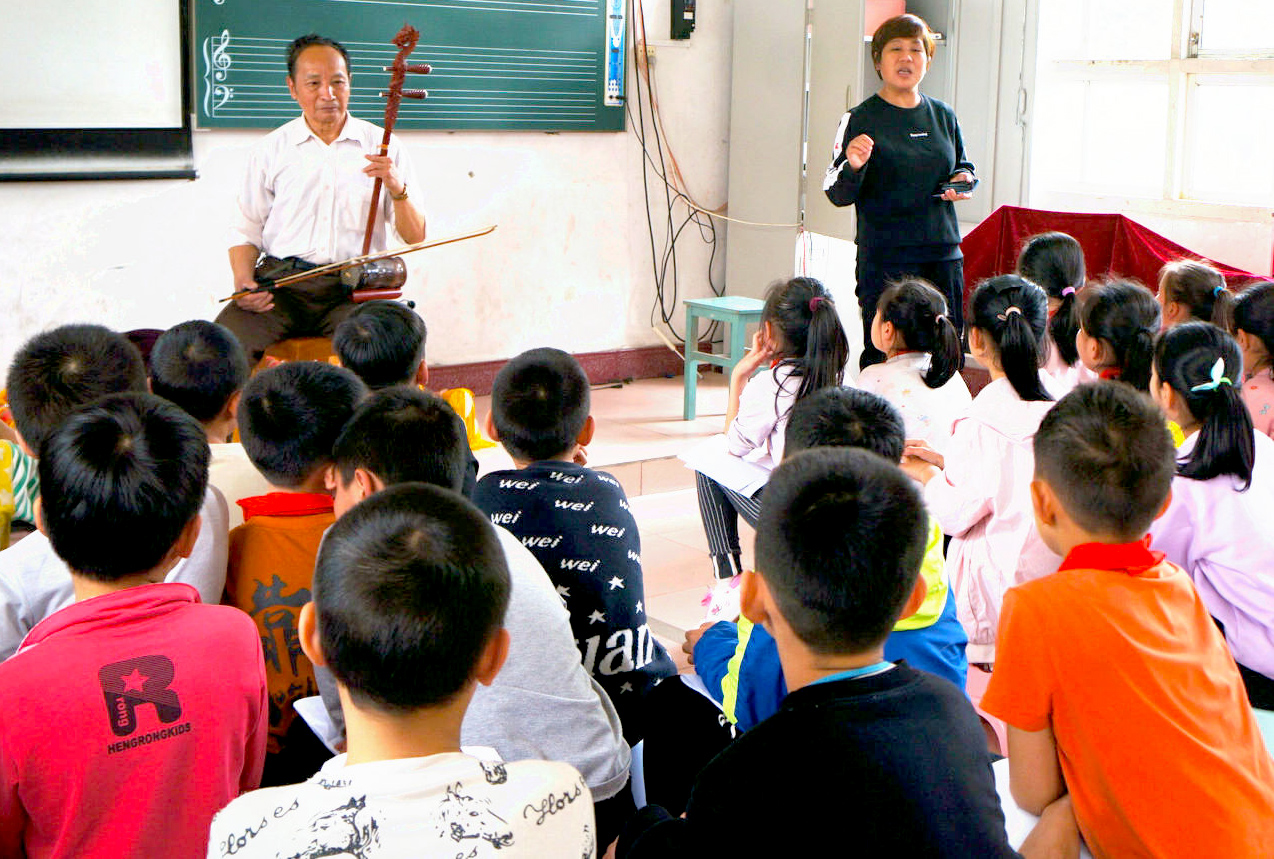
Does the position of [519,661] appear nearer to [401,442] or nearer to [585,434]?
[401,442]

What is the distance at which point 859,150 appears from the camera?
12.9 feet

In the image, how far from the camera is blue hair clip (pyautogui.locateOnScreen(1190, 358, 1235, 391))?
209 cm

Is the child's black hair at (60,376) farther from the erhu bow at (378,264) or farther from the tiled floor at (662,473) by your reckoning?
the erhu bow at (378,264)

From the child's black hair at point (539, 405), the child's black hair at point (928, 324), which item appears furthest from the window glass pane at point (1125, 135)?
the child's black hair at point (539, 405)

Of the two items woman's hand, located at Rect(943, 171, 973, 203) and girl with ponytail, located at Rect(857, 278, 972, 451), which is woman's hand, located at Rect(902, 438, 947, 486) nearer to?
girl with ponytail, located at Rect(857, 278, 972, 451)

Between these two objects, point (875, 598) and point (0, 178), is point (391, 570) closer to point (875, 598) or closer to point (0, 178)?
point (875, 598)

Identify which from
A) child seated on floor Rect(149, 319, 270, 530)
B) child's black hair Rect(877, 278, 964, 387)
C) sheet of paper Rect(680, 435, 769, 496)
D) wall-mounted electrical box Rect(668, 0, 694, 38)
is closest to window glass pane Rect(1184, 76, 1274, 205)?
wall-mounted electrical box Rect(668, 0, 694, 38)

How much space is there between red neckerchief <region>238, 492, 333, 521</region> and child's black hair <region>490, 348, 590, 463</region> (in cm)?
36

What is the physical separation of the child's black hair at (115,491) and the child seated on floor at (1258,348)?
2.33 metres

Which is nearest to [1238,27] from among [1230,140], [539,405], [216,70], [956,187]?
[1230,140]

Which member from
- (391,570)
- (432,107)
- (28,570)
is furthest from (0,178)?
(391,570)

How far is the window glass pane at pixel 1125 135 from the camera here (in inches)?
209

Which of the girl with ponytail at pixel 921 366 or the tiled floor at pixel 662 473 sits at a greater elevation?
the girl with ponytail at pixel 921 366

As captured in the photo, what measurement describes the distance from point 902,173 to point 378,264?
1.67m
